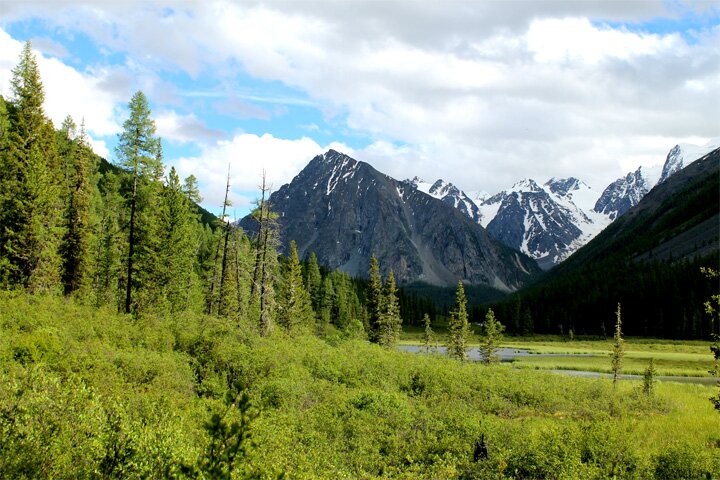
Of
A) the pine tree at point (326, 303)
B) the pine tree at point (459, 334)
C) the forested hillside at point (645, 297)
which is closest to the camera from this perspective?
the pine tree at point (459, 334)

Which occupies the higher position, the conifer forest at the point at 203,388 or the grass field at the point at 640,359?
the conifer forest at the point at 203,388

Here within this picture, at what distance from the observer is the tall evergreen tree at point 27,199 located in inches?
1479

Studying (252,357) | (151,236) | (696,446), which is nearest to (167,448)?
(252,357)

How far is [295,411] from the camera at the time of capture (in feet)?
77.7

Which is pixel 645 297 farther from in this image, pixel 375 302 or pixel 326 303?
pixel 375 302

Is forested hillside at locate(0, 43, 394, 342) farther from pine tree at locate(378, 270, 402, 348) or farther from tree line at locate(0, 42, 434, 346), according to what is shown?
pine tree at locate(378, 270, 402, 348)

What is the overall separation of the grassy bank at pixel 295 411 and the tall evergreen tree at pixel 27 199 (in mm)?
7396

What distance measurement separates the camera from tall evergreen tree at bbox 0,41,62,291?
37.6m

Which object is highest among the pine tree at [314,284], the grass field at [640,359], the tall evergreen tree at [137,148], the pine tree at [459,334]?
the tall evergreen tree at [137,148]

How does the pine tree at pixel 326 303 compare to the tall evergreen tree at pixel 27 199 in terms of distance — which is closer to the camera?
the tall evergreen tree at pixel 27 199

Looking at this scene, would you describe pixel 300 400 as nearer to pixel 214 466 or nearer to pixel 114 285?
pixel 214 466

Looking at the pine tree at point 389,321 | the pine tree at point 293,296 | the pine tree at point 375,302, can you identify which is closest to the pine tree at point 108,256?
the pine tree at point 293,296

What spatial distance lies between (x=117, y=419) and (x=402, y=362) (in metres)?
27.9

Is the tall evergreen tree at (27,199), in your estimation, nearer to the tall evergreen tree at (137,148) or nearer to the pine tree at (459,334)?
the tall evergreen tree at (137,148)
